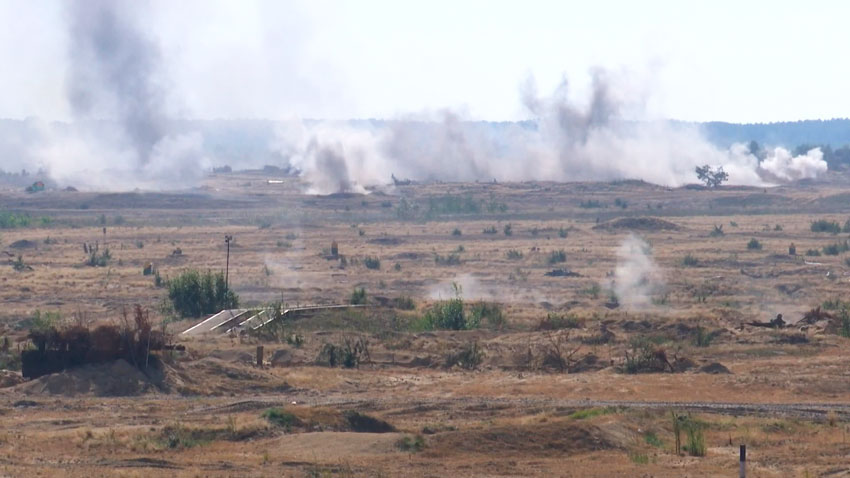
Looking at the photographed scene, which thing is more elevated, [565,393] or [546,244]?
[546,244]

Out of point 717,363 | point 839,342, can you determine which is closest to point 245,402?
point 717,363

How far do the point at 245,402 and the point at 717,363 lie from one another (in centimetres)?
1529

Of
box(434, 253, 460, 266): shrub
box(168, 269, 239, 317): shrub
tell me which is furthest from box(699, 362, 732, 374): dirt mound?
box(434, 253, 460, 266): shrub

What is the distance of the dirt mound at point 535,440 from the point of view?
90.6 ft

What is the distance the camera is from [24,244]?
95438 mm

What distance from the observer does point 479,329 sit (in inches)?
2021

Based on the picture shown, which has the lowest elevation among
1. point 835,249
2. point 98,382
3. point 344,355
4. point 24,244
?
point 98,382

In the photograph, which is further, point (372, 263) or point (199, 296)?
point (372, 263)

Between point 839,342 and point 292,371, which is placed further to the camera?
point 839,342

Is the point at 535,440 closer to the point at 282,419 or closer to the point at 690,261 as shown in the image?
the point at 282,419

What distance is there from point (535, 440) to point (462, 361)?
15818mm

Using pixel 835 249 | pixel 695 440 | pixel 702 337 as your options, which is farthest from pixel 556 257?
pixel 695 440

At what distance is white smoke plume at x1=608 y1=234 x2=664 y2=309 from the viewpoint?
64.2 metres

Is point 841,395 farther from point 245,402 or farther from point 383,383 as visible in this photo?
point 245,402
